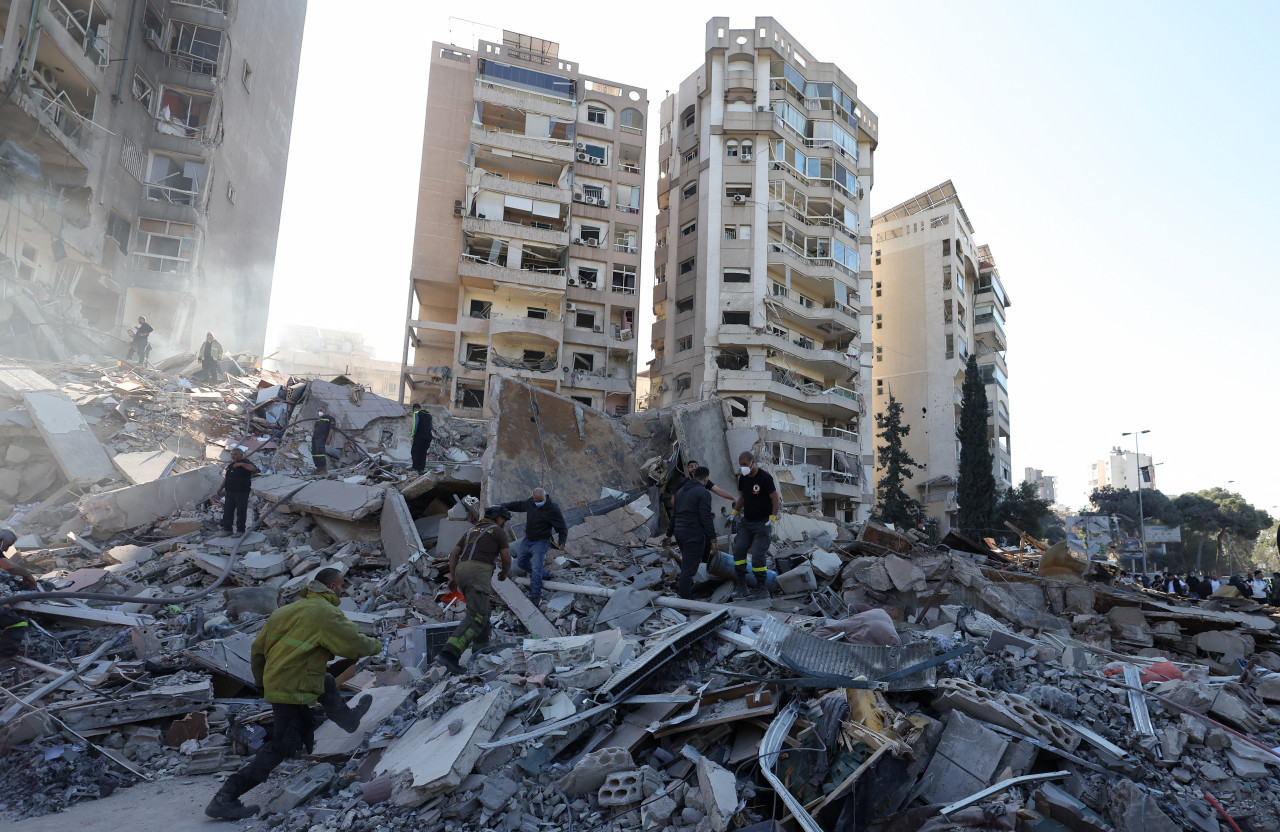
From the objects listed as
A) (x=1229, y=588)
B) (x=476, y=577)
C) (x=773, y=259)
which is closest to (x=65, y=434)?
(x=476, y=577)

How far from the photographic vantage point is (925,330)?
43469 mm

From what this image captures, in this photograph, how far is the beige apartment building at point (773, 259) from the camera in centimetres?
3203

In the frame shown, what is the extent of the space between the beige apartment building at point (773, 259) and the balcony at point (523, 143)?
280 inches

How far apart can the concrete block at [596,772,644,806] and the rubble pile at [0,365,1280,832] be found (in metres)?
0.02

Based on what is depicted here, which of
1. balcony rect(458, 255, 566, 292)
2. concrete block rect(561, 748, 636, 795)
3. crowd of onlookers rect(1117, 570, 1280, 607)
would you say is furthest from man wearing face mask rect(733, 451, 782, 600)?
balcony rect(458, 255, 566, 292)

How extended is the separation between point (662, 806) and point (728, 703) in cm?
88

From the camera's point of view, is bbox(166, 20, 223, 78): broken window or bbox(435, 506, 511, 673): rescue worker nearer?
bbox(435, 506, 511, 673): rescue worker

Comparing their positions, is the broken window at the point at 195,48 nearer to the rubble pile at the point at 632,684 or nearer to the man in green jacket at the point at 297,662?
the rubble pile at the point at 632,684

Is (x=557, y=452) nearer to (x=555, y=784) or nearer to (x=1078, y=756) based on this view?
(x=555, y=784)

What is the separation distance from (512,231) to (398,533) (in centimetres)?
2400

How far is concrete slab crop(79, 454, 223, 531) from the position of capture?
10.1 metres

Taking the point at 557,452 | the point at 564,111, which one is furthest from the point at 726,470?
the point at 564,111

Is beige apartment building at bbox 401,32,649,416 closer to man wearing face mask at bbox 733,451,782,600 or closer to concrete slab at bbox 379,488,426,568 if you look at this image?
concrete slab at bbox 379,488,426,568

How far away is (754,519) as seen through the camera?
296 inches
